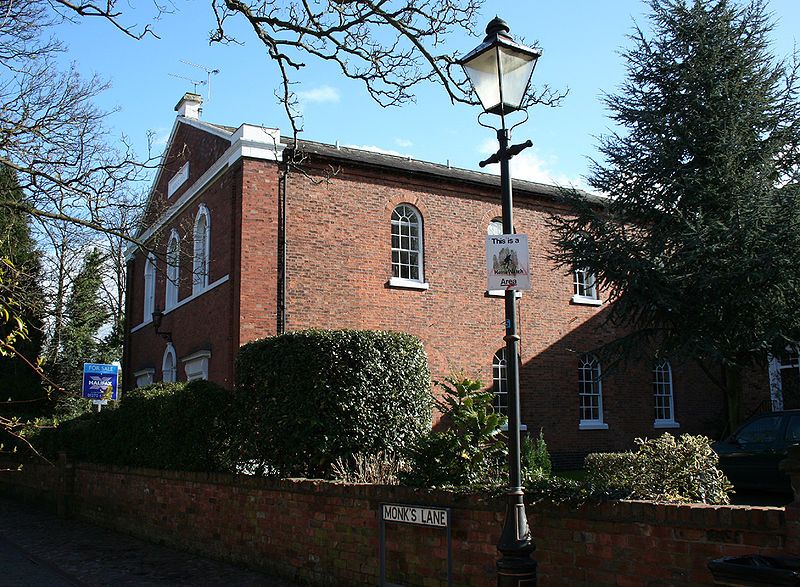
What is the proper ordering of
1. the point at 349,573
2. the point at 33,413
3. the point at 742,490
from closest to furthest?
Result: 1. the point at 349,573
2. the point at 742,490
3. the point at 33,413

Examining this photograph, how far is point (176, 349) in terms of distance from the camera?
22.4 metres

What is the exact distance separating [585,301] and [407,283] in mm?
6625

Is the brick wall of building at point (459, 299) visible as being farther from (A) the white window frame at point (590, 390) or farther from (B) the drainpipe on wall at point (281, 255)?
(A) the white window frame at point (590, 390)

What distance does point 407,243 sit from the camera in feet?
67.0

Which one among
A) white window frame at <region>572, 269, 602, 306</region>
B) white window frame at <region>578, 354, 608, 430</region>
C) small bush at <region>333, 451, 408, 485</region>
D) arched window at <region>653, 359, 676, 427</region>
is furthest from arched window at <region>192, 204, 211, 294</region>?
arched window at <region>653, 359, 676, 427</region>

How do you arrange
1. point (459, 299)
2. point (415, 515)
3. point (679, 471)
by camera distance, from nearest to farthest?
point (415, 515) < point (679, 471) < point (459, 299)

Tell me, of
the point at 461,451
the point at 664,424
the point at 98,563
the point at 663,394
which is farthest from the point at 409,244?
the point at 461,451

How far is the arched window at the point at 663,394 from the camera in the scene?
80.2 feet

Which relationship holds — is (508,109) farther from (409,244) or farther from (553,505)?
(409,244)

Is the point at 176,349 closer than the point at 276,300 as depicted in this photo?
No

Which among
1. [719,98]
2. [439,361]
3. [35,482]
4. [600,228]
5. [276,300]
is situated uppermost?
[719,98]

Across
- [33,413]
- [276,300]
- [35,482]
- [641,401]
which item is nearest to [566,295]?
[641,401]

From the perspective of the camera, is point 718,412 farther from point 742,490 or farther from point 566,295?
point 742,490

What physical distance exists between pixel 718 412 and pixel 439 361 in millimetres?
11033
